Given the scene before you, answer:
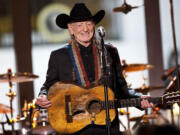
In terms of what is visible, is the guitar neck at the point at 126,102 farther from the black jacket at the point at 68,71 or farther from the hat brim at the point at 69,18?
the hat brim at the point at 69,18

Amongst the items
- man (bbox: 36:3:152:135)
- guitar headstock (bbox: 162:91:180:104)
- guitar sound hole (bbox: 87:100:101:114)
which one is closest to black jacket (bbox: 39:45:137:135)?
man (bbox: 36:3:152:135)

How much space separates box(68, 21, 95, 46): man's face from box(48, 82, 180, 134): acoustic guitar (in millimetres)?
476

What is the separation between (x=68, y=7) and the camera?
7027mm

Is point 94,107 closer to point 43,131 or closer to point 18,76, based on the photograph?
point 43,131

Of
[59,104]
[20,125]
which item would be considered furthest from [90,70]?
[20,125]

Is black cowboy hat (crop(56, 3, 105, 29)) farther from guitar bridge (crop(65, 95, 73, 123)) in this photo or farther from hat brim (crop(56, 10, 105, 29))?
guitar bridge (crop(65, 95, 73, 123))

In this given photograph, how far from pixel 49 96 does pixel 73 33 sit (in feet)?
2.31

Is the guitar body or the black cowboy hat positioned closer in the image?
the guitar body

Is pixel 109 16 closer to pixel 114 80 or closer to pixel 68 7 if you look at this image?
pixel 68 7

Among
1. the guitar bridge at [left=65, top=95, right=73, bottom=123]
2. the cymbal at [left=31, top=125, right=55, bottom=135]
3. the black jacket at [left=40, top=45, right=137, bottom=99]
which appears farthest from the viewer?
the cymbal at [left=31, top=125, right=55, bottom=135]

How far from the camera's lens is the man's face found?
10.8ft

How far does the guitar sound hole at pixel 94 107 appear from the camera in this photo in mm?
3123

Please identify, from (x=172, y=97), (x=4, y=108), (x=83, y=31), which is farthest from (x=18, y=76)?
(x=172, y=97)

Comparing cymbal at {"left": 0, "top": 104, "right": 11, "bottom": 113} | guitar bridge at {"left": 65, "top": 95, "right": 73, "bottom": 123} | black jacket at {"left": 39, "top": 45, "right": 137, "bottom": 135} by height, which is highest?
black jacket at {"left": 39, "top": 45, "right": 137, "bottom": 135}
